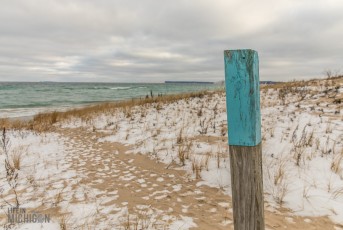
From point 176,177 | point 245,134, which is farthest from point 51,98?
point 245,134

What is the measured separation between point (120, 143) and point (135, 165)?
6.44ft

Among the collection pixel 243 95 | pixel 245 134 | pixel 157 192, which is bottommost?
pixel 157 192

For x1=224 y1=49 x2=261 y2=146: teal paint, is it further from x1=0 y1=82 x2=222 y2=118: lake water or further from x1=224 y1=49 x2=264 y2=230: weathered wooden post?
x1=0 y1=82 x2=222 y2=118: lake water

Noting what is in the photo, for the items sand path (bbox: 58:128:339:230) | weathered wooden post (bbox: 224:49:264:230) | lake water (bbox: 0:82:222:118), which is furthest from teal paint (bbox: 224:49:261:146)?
lake water (bbox: 0:82:222:118)

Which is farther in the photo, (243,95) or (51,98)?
(51,98)

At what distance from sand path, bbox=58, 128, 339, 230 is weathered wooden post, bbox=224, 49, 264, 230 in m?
1.08

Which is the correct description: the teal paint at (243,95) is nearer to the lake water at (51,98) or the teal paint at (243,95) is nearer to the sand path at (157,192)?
the sand path at (157,192)

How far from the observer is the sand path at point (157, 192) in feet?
9.04

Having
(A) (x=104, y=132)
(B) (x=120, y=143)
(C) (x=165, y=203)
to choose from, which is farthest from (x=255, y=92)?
(A) (x=104, y=132)

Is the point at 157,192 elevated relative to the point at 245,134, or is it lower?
lower

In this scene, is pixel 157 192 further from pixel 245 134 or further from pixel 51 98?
pixel 51 98

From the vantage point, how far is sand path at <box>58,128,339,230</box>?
2756 mm

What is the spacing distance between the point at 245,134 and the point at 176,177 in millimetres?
2755

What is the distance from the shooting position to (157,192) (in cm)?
362
